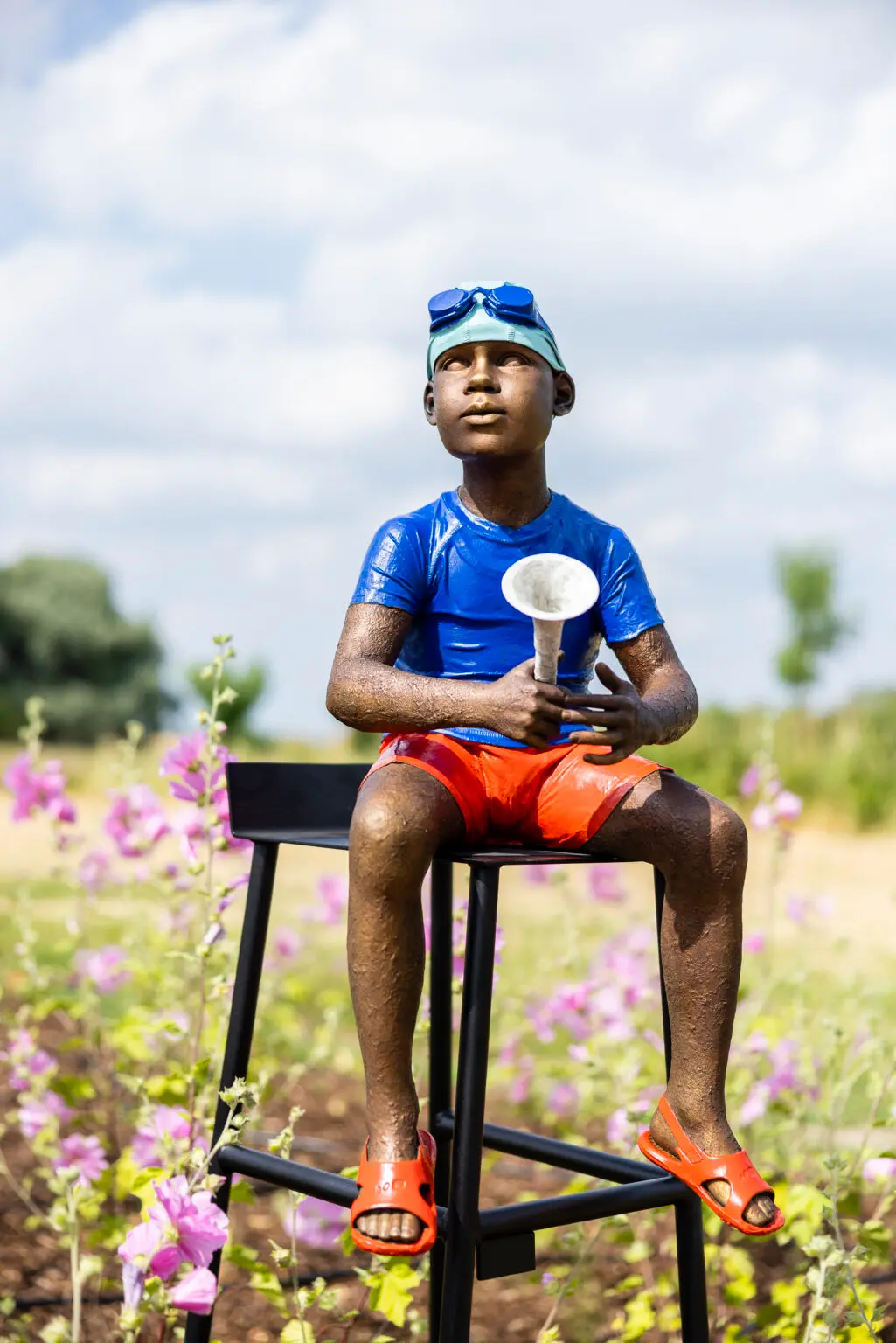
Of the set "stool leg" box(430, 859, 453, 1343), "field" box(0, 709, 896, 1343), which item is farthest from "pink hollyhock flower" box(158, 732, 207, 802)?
"stool leg" box(430, 859, 453, 1343)

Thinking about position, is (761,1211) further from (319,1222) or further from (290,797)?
(319,1222)

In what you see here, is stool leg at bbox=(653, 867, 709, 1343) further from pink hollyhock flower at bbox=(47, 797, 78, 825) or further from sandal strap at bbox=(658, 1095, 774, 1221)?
pink hollyhock flower at bbox=(47, 797, 78, 825)

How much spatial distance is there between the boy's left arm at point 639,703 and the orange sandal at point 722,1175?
1.93ft

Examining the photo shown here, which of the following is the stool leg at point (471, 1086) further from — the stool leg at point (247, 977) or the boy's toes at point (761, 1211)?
the stool leg at point (247, 977)

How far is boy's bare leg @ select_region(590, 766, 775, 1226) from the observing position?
80.5 inches

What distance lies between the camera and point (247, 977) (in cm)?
245

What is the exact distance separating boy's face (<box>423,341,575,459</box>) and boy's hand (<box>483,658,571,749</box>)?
15.8 inches

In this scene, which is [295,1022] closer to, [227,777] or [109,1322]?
[109,1322]

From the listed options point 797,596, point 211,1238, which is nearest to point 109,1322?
point 211,1238

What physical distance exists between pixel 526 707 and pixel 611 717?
0.41ft

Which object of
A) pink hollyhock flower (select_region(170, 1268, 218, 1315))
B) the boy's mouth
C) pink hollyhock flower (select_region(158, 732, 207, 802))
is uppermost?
the boy's mouth

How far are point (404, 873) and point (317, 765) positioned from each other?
0.66 m

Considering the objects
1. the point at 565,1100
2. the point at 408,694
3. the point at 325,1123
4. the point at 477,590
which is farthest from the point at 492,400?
the point at 325,1123

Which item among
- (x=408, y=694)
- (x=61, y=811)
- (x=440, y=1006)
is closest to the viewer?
(x=408, y=694)
